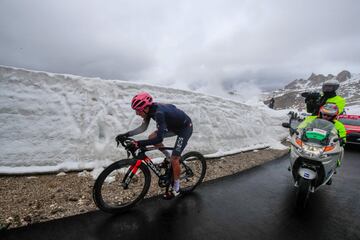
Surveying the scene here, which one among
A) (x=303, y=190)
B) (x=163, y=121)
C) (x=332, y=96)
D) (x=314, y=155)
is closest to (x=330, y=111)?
(x=332, y=96)

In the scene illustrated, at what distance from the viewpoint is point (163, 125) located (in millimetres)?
4188

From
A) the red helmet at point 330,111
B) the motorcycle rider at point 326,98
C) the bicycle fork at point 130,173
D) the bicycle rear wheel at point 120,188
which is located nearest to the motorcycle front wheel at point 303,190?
the red helmet at point 330,111

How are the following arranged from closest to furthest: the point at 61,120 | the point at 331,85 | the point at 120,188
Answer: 1. the point at 120,188
2. the point at 331,85
3. the point at 61,120

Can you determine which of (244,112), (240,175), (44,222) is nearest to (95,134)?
(44,222)

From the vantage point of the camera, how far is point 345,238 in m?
3.49

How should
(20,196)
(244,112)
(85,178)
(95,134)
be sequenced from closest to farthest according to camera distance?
(20,196), (85,178), (95,134), (244,112)

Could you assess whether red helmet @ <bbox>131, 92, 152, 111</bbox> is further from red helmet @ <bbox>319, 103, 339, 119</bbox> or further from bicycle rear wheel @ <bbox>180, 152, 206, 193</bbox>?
red helmet @ <bbox>319, 103, 339, 119</bbox>

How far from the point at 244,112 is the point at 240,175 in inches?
211

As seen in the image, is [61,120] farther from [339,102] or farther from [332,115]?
[339,102]

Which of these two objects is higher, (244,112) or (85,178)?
(244,112)

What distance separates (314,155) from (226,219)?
80.2 inches

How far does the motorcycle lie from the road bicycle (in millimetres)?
2232

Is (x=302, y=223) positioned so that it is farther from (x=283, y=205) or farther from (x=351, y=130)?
(x=351, y=130)

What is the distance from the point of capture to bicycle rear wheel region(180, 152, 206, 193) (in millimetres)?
5357
